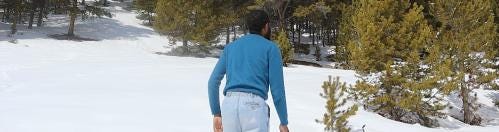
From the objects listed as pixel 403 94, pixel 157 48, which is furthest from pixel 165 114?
pixel 157 48

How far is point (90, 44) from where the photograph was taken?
111 feet

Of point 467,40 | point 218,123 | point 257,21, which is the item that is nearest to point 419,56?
point 467,40

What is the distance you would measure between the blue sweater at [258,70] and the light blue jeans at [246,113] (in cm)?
5

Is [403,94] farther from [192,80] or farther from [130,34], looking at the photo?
[130,34]

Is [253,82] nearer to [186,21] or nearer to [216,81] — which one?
[216,81]

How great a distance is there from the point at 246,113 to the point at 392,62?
539 inches

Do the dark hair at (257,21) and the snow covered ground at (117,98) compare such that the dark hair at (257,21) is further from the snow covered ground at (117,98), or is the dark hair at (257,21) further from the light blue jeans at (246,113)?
→ the snow covered ground at (117,98)

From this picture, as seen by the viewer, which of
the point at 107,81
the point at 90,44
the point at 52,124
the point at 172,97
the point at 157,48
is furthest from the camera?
the point at 157,48

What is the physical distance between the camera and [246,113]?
375 cm

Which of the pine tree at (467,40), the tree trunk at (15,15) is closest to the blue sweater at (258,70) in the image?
the pine tree at (467,40)

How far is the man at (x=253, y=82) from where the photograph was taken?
3.76 metres

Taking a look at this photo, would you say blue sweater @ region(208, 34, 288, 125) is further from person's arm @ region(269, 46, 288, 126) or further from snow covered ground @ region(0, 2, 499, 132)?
snow covered ground @ region(0, 2, 499, 132)

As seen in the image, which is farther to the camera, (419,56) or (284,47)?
(284,47)

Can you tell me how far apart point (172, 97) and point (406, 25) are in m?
7.95
